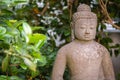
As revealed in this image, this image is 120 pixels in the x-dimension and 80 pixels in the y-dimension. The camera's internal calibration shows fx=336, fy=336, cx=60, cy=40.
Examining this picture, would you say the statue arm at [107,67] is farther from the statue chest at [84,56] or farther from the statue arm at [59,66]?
the statue arm at [59,66]

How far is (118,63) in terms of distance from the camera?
4914 millimetres

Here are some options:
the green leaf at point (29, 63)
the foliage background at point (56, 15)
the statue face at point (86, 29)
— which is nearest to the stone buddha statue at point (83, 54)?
the statue face at point (86, 29)

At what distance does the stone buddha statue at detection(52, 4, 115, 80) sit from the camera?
2.29 metres

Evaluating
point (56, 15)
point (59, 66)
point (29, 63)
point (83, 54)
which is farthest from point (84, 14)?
point (56, 15)

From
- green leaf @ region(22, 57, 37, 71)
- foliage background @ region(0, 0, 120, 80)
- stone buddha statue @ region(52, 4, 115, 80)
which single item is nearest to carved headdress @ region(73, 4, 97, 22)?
stone buddha statue @ region(52, 4, 115, 80)

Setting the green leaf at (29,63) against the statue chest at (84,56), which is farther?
the statue chest at (84,56)

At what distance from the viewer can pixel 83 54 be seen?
2.29 metres

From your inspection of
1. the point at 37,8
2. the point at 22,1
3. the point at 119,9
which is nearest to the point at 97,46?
the point at 22,1

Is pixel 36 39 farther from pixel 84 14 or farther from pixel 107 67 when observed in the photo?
pixel 107 67

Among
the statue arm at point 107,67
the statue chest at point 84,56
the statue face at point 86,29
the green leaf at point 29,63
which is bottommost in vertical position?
the statue arm at point 107,67

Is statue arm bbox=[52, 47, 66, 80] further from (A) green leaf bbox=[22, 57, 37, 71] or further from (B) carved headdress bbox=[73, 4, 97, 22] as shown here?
(A) green leaf bbox=[22, 57, 37, 71]

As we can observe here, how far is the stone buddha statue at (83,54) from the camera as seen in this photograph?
2.29 metres

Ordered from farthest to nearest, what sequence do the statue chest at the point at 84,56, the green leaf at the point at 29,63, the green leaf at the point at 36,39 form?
the statue chest at the point at 84,56 → the green leaf at the point at 36,39 → the green leaf at the point at 29,63

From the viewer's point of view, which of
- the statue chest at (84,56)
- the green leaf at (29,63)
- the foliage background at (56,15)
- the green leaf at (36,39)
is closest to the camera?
the green leaf at (29,63)
